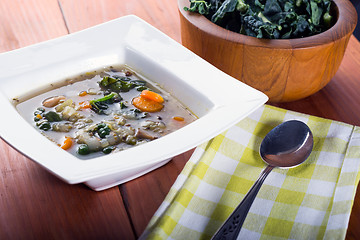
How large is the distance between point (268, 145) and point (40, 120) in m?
Result: 0.65

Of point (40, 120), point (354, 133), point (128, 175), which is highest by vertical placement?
point (40, 120)

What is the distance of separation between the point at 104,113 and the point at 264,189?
49cm

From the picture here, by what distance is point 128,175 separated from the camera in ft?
3.67

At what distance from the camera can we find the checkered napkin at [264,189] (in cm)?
103

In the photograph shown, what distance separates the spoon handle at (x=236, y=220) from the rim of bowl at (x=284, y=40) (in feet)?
1.46

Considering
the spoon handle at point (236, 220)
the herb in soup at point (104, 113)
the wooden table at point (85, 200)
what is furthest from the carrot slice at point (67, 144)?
the spoon handle at point (236, 220)

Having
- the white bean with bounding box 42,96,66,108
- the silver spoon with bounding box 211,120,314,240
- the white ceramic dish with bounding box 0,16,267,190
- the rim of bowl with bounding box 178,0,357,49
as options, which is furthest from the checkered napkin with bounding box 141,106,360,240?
the white bean with bounding box 42,96,66,108

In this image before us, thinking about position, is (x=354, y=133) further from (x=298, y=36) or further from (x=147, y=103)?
(x=147, y=103)

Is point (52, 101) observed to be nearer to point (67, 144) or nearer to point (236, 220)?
point (67, 144)

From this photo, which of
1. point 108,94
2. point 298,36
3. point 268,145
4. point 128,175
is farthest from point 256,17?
point 128,175

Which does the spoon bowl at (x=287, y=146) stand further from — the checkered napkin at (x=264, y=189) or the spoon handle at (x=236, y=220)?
the spoon handle at (x=236, y=220)

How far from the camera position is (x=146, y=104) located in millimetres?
1237

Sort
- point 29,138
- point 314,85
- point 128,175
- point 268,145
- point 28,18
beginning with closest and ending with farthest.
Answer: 1. point 29,138
2. point 128,175
3. point 268,145
4. point 314,85
5. point 28,18

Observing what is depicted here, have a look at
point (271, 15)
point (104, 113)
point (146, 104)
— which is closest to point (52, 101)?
point (104, 113)
